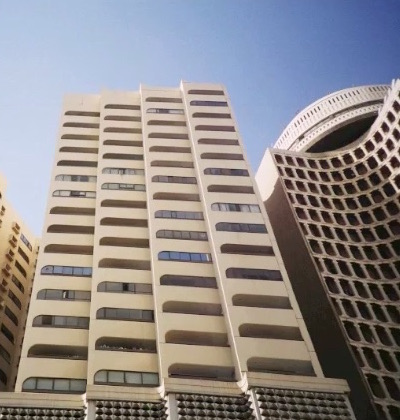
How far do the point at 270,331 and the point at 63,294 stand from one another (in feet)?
44.5

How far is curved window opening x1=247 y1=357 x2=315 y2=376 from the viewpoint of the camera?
27.9 m

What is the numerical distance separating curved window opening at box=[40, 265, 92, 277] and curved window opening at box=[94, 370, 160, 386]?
867cm

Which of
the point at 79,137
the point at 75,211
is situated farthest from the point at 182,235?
the point at 79,137

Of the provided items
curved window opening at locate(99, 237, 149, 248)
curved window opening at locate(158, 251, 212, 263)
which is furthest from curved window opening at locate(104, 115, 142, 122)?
curved window opening at locate(158, 251, 212, 263)

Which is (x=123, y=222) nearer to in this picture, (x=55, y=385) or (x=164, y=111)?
(x=55, y=385)

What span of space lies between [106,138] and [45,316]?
72.5 ft

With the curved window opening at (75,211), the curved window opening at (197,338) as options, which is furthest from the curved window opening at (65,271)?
the curved window opening at (197,338)

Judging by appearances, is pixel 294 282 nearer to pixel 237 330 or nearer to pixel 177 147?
pixel 237 330

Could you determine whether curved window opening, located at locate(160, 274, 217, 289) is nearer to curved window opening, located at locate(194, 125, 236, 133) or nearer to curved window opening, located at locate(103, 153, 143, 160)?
curved window opening, located at locate(103, 153, 143, 160)

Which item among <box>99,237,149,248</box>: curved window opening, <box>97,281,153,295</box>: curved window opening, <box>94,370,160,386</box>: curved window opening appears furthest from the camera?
<box>99,237,149,248</box>: curved window opening

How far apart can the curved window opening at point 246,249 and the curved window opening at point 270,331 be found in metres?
6.41

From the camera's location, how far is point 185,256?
114ft

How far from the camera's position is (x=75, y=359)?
2845cm

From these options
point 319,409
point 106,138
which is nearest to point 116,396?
point 319,409
